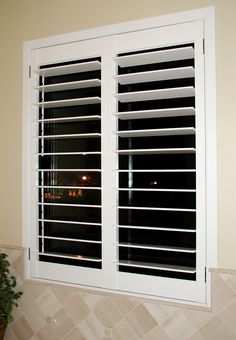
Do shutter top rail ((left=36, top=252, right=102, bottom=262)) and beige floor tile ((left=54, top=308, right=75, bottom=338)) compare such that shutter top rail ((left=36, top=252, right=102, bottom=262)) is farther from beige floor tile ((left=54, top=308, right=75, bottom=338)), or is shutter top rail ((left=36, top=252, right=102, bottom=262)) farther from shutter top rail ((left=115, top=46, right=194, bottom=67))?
shutter top rail ((left=115, top=46, right=194, bottom=67))

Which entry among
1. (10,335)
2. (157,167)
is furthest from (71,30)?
(10,335)

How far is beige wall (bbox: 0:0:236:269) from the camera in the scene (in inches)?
61.5

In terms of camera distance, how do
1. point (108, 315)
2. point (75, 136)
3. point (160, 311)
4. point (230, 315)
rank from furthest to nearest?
point (75, 136)
point (108, 315)
point (160, 311)
point (230, 315)

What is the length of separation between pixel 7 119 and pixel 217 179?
4.77ft

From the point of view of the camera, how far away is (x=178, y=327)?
162 centimetres

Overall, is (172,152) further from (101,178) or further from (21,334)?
(21,334)

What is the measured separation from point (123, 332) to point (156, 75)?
58.3 inches

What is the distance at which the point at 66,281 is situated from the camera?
6.26 feet

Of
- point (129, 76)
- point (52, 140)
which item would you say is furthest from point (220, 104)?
point (52, 140)

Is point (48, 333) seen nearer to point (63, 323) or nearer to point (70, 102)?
point (63, 323)

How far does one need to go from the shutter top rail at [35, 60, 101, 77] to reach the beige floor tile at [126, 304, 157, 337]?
144cm

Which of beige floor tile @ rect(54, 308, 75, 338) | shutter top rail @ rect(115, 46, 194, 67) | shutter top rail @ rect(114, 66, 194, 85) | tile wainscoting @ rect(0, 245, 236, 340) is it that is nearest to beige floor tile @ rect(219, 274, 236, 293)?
tile wainscoting @ rect(0, 245, 236, 340)

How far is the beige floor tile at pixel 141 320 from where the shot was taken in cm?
167

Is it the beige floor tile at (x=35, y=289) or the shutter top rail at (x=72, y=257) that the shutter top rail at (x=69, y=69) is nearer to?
the shutter top rail at (x=72, y=257)
